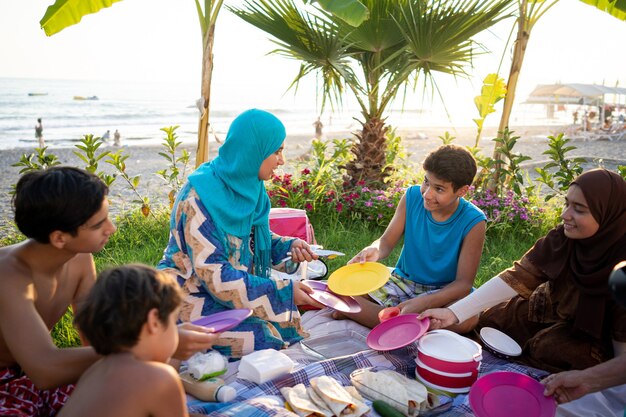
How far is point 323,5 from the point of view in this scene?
413 centimetres

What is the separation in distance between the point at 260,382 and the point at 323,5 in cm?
295

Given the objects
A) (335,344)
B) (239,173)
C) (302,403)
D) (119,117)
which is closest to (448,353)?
(302,403)

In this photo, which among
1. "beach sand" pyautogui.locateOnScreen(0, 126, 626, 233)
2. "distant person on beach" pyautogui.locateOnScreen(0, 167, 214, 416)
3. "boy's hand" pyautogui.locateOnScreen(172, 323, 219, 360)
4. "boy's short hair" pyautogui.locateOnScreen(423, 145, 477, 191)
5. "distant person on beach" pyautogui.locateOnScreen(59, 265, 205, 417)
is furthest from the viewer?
"beach sand" pyautogui.locateOnScreen(0, 126, 626, 233)

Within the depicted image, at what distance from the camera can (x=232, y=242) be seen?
2.81 metres

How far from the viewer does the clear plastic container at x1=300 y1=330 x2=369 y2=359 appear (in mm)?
2973

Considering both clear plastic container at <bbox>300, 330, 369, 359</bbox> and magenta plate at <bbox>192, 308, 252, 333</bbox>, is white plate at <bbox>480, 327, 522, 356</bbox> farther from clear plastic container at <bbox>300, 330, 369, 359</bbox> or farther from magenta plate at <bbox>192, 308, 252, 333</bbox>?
magenta plate at <bbox>192, 308, 252, 333</bbox>

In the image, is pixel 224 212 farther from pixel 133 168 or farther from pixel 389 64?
pixel 133 168

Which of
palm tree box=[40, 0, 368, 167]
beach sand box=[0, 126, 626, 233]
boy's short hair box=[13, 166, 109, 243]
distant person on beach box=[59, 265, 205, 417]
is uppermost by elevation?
palm tree box=[40, 0, 368, 167]

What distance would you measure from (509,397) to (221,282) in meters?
1.41

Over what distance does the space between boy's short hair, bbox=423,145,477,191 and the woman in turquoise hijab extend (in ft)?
2.79

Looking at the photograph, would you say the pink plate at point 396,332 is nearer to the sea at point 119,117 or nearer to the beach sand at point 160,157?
the beach sand at point 160,157

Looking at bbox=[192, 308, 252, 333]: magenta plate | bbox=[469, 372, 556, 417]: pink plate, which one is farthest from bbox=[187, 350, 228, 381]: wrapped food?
bbox=[469, 372, 556, 417]: pink plate

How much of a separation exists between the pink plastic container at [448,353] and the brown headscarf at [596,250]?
573 millimetres

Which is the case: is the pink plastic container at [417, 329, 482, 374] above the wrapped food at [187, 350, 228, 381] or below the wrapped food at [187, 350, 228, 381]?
above
